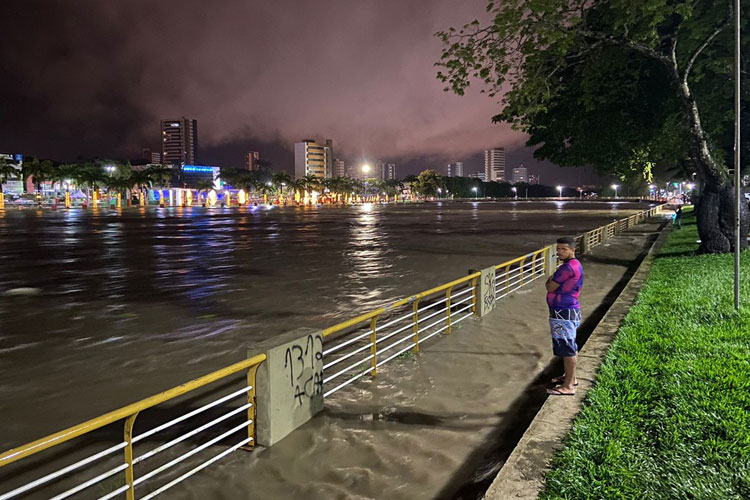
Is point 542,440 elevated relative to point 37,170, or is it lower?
lower

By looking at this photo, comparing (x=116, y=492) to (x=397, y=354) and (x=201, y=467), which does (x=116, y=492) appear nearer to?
(x=201, y=467)

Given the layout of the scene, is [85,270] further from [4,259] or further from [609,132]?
[609,132]

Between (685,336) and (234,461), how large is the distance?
679cm

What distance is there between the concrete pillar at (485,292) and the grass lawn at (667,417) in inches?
109

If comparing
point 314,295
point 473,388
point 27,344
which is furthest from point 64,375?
point 314,295

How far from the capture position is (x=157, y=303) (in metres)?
13.1

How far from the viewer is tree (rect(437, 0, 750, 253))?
16094 mm

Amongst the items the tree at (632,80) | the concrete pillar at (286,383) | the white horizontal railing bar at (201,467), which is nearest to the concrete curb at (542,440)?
the concrete pillar at (286,383)

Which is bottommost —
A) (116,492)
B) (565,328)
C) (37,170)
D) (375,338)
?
(116,492)

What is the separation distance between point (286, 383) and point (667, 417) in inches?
152

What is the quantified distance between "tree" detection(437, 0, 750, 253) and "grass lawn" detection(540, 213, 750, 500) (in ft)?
31.6

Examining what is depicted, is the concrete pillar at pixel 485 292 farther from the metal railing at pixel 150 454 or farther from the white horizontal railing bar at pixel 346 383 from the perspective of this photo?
the metal railing at pixel 150 454

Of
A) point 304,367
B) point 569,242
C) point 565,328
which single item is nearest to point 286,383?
point 304,367

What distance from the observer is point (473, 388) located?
7.07 meters
